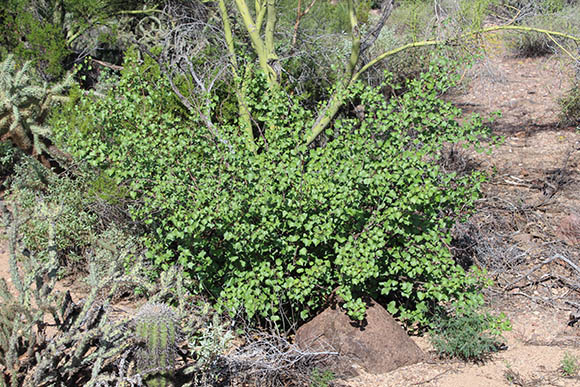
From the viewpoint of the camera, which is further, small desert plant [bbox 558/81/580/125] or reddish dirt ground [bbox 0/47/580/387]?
small desert plant [bbox 558/81/580/125]

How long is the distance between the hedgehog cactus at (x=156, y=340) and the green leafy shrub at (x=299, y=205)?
0.63 metres

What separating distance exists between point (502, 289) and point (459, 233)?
67 centimetres

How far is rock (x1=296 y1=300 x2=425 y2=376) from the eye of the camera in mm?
4250

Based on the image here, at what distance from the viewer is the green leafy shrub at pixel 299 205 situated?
3.99 meters

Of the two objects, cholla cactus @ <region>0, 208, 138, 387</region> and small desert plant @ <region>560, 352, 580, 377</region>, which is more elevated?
cholla cactus @ <region>0, 208, 138, 387</region>

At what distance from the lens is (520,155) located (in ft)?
26.1

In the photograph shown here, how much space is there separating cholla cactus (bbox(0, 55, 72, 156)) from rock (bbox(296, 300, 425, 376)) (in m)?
4.21

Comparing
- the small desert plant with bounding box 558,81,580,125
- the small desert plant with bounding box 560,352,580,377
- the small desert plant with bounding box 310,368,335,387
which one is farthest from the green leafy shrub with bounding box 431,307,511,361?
the small desert plant with bounding box 558,81,580,125

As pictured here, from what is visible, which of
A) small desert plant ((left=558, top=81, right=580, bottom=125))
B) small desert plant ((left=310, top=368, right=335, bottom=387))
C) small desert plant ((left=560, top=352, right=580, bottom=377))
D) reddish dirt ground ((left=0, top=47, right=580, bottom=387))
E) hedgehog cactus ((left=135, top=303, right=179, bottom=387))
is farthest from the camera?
small desert plant ((left=558, top=81, right=580, bottom=125))

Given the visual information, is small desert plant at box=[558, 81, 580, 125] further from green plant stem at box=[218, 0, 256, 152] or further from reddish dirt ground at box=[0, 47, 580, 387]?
green plant stem at box=[218, 0, 256, 152]

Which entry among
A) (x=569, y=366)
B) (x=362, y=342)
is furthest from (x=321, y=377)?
(x=569, y=366)

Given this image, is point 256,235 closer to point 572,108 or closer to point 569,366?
point 569,366

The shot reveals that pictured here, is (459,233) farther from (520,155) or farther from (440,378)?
(520,155)

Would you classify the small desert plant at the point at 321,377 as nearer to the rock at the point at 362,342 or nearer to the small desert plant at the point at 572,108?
the rock at the point at 362,342
